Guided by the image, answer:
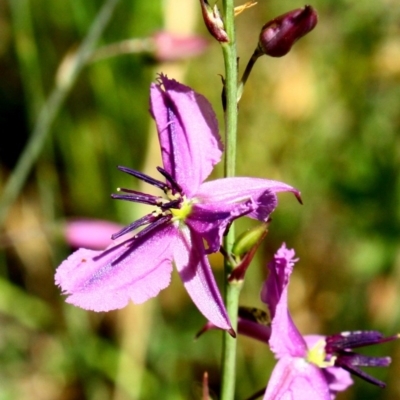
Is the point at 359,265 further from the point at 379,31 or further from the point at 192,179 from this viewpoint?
the point at 192,179

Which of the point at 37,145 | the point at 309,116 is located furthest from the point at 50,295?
the point at 309,116

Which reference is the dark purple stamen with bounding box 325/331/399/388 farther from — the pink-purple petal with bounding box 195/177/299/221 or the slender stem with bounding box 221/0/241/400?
the pink-purple petal with bounding box 195/177/299/221

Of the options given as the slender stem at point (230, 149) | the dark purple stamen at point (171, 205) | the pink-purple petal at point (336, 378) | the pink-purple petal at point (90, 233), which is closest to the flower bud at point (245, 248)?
the slender stem at point (230, 149)

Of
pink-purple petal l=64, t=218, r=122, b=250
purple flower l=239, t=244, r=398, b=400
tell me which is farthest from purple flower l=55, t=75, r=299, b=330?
pink-purple petal l=64, t=218, r=122, b=250

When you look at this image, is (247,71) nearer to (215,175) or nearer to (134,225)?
(134,225)

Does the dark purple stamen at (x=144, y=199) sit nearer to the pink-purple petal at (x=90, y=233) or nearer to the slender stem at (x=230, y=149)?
the slender stem at (x=230, y=149)
